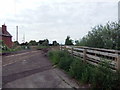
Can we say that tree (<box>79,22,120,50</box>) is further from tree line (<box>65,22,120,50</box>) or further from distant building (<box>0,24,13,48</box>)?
distant building (<box>0,24,13,48</box>)

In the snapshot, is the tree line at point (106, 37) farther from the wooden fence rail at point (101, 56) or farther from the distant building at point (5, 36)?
the distant building at point (5, 36)

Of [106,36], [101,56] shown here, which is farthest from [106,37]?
[101,56]

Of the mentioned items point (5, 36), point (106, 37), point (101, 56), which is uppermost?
point (5, 36)

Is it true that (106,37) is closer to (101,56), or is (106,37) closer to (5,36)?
(101,56)

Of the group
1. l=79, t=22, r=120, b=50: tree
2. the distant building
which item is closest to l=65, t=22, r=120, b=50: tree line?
l=79, t=22, r=120, b=50: tree

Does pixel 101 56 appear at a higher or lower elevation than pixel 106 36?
lower

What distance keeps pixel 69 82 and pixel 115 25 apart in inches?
193

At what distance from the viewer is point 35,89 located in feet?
18.0

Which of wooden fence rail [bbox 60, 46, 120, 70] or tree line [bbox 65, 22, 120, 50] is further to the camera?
tree line [bbox 65, 22, 120, 50]

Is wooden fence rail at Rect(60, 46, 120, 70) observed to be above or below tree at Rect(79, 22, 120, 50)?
below

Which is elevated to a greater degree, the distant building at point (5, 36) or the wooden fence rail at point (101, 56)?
the distant building at point (5, 36)

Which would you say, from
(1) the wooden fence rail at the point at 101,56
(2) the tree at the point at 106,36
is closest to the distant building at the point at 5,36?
(1) the wooden fence rail at the point at 101,56

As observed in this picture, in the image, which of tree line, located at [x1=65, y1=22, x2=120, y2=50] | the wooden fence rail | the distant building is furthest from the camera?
the distant building

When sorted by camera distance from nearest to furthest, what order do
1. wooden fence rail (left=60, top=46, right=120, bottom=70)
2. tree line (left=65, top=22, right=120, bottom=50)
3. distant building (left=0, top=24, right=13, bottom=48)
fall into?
wooden fence rail (left=60, top=46, right=120, bottom=70) < tree line (left=65, top=22, right=120, bottom=50) < distant building (left=0, top=24, right=13, bottom=48)
